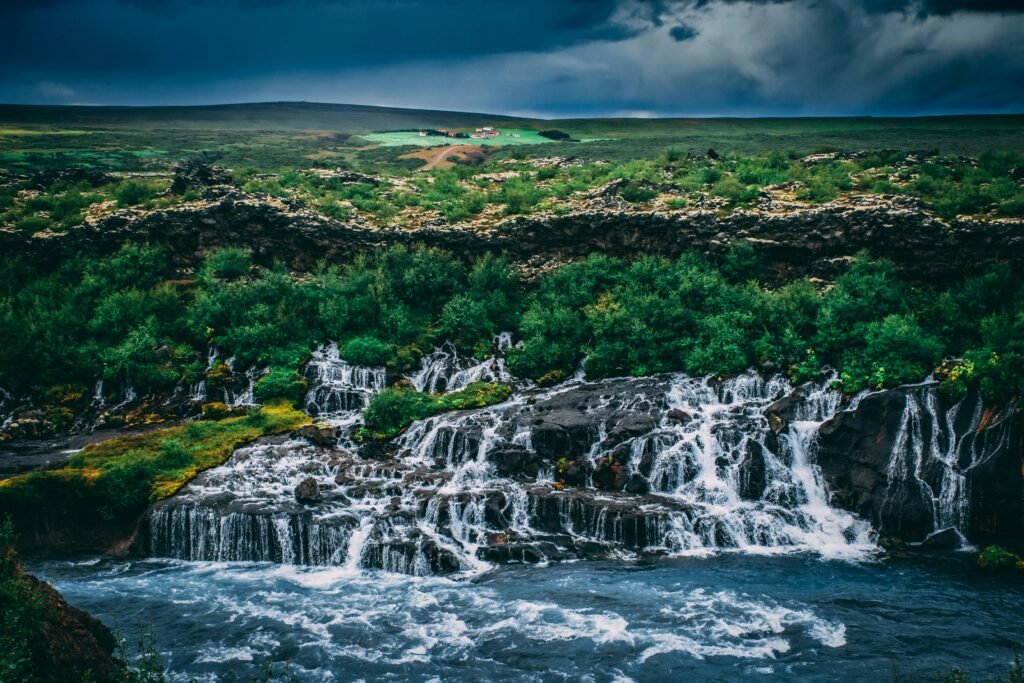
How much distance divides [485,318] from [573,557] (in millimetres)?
14671

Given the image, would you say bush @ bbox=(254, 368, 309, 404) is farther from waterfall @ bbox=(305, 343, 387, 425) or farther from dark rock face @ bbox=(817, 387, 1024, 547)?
dark rock face @ bbox=(817, 387, 1024, 547)

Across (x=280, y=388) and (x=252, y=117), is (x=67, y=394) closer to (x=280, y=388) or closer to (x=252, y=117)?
(x=280, y=388)

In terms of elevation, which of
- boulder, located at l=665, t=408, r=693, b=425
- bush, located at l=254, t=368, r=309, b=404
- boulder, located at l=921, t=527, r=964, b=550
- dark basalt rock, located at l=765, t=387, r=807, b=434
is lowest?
boulder, located at l=921, t=527, r=964, b=550

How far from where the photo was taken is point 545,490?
2253cm

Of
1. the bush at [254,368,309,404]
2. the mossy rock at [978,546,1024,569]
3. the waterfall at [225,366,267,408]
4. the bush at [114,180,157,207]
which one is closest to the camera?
the mossy rock at [978,546,1024,569]

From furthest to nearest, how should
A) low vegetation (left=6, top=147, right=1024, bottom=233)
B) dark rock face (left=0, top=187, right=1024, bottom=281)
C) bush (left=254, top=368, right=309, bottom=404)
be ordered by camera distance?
low vegetation (left=6, top=147, right=1024, bottom=233), bush (left=254, top=368, right=309, bottom=404), dark rock face (left=0, top=187, right=1024, bottom=281)

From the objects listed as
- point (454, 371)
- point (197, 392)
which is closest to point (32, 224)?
point (197, 392)

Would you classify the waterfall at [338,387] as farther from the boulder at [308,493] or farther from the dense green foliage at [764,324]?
the dense green foliage at [764,324]

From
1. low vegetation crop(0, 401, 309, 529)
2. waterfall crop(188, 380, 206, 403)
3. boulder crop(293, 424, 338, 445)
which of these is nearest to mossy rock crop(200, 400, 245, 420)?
waterfall crop(188, 380, 206, 403)

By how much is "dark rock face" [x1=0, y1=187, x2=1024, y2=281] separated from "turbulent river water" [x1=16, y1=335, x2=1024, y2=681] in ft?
28.1

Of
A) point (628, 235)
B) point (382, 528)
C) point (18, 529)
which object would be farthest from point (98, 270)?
point (628, 235)

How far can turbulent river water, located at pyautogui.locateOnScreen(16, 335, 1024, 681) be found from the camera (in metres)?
15.9

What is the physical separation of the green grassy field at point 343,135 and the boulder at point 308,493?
4040cm

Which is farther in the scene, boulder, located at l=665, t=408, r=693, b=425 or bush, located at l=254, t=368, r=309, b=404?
bush, located at l=254, t=368, r=309, b=404
